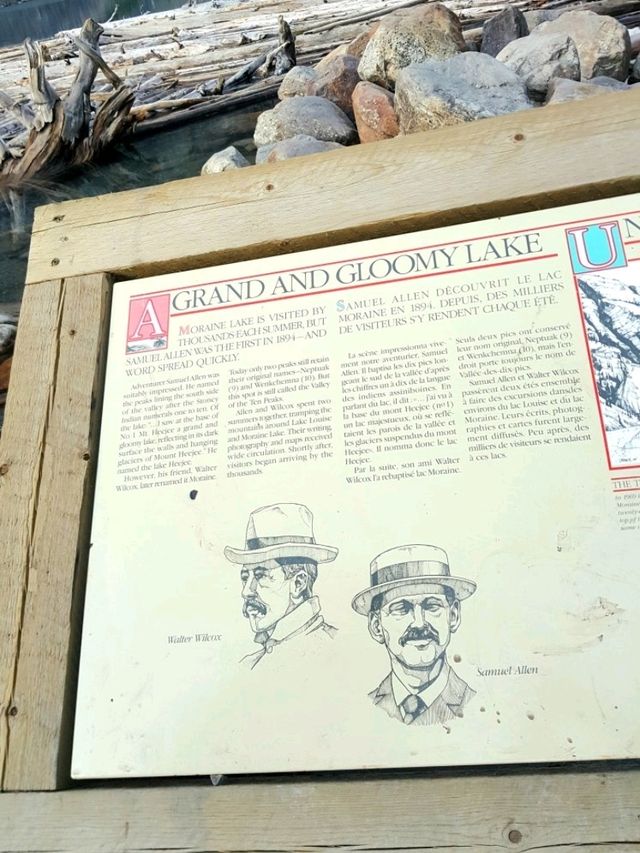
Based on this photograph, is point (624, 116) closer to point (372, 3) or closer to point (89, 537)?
point (89, 537)

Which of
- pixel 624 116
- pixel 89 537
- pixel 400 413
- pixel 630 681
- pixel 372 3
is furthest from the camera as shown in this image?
pixel 372 3

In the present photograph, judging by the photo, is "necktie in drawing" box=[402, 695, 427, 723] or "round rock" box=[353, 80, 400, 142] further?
"round rock" box=[353, 80, 400, 142]

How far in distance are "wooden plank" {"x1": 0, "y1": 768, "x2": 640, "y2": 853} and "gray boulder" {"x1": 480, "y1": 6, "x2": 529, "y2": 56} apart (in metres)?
5.02

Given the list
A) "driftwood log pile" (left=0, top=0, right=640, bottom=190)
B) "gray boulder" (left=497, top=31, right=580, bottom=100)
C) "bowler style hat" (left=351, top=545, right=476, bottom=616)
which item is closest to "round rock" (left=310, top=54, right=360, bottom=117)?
"gray boulder" (left=497, top=31, right=580, bottom=100)

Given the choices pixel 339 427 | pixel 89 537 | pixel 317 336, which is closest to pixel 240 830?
pixel 89 537

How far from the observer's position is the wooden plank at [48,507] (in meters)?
1.57

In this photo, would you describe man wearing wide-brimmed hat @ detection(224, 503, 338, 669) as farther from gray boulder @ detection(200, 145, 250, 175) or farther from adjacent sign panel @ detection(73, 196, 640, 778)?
gray boulder @ detection(200, 145, 250, 175)

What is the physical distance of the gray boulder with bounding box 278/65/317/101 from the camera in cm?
533

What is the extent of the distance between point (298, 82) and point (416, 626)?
4985mm

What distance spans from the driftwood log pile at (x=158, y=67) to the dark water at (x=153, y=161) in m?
0.16

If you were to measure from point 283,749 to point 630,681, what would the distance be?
0.68 meters

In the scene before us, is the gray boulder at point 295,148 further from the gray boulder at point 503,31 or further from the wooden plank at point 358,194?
the gray boulder at point 503,31


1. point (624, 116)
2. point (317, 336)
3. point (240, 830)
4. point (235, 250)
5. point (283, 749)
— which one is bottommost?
point (240, 830)

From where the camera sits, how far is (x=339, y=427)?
5.42 ft
